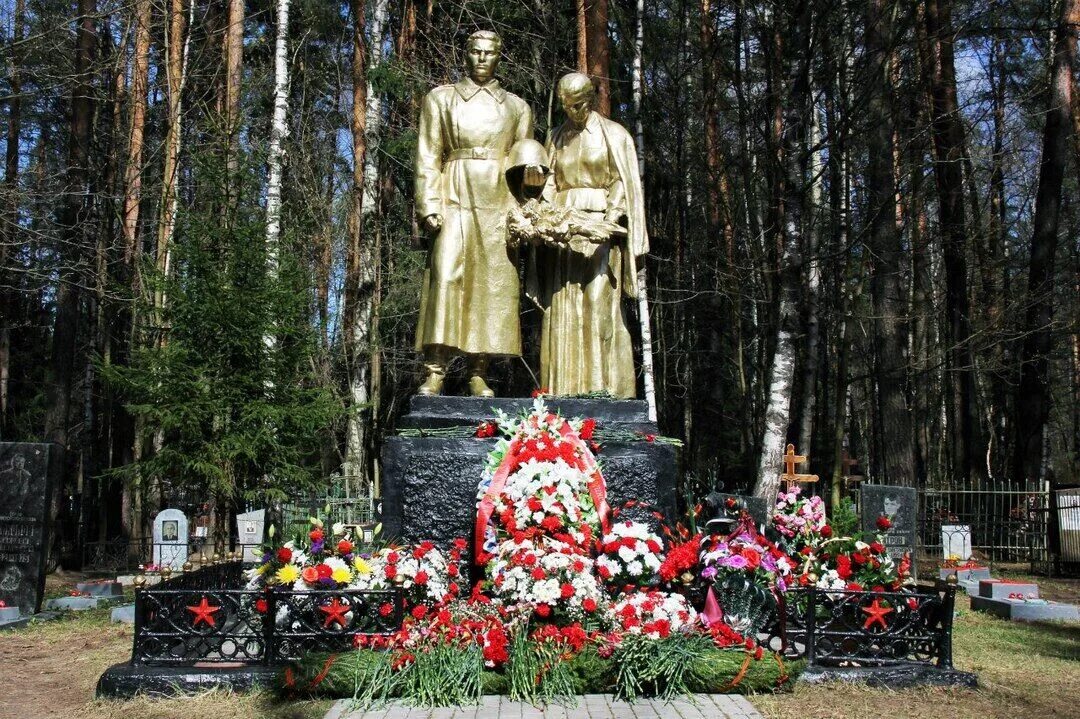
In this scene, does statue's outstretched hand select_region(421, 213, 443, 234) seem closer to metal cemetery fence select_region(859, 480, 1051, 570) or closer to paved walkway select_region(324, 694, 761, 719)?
paved walkway select_region(324, 694, 761, 719)

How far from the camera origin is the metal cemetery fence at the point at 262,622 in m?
6.34

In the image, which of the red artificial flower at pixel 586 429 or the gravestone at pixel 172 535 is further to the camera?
the gravestone at pixel 172 535

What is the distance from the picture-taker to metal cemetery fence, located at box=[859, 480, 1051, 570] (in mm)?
17578

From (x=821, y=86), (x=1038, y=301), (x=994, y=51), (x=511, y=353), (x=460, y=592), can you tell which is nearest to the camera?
(x=460, y=592)

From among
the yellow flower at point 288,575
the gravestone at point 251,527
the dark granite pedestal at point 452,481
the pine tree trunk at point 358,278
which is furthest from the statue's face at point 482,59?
the pine tree trunk at point 358,278

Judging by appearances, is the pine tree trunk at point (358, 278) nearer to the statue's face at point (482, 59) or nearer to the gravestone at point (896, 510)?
the gravestone at point (896, 510)

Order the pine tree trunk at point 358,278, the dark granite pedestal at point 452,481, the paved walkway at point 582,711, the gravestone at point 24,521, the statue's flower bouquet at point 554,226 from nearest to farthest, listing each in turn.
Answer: the paved walkway at point 582,711, the dark granite pedestal at point 452,481, the statue's flower bouquet at point 554,226, the gravestone at point 24,521, the pine tree trunk at point 358,278

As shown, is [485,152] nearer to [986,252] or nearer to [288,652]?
[288,652]

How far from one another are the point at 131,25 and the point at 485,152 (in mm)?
13809

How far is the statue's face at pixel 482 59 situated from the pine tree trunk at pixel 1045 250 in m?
12.3

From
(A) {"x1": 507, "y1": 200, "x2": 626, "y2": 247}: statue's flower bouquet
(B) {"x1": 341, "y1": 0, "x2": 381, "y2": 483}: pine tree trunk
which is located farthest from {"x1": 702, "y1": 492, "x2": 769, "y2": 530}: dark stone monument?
(B) {"x1": 341, "y1": 0, "x2": 381, "y2": 483}: pine tree trunk

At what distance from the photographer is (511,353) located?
8328 millimetres

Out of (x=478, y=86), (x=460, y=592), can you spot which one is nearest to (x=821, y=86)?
(x=478, y=86)

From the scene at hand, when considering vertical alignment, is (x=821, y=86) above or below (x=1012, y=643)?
above
